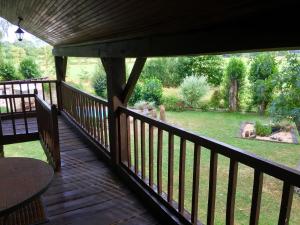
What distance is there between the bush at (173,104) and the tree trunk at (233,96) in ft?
7.14

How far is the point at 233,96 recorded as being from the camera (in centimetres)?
1104

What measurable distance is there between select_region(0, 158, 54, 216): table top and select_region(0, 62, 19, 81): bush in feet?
40.9

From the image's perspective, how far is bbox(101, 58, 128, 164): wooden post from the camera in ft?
11.4

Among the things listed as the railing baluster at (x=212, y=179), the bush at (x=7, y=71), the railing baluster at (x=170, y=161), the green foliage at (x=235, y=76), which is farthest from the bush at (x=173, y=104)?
the railing baluster at (x=212, y=179)

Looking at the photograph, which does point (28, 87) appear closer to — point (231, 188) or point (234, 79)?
point (231, 188)

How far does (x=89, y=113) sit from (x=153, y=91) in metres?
7.56

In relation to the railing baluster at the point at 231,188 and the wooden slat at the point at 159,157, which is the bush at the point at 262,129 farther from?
the railing baluster at the point at 231,188

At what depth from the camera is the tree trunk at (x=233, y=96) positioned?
10.9m

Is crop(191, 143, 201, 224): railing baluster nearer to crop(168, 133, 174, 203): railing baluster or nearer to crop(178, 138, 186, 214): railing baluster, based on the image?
crop(178, 138, 186, 214): railing baluster

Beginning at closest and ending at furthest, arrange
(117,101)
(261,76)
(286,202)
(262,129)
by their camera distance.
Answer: (286,202) → (117,101) → (262,129) → (261,76)

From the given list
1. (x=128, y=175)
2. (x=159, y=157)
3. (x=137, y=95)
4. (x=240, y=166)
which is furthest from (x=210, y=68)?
(x=159, y=157)

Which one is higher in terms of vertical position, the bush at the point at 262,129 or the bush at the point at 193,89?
the bush at the point at 193,89

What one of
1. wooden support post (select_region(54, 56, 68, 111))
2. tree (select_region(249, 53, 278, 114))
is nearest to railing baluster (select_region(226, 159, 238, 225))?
wooden support post (select_region(54, 56, 68, 111))

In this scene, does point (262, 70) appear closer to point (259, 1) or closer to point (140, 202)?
point (140, 202)
